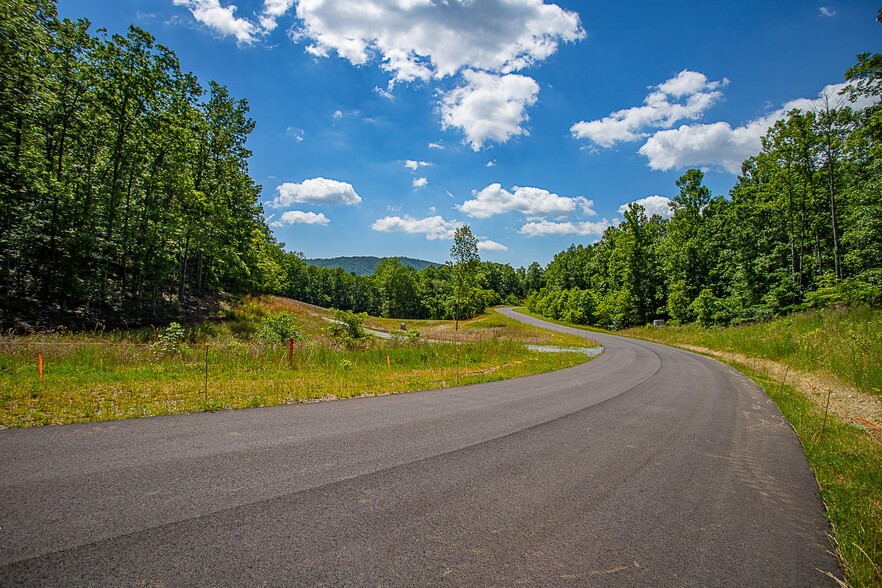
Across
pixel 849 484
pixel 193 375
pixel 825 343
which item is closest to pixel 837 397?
pixel 825 343

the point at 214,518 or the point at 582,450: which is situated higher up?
the point at 214,518

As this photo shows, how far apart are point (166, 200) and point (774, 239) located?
49770mm

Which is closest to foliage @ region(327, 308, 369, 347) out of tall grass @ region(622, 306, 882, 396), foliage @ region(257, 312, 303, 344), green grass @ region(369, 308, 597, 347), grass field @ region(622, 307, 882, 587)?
foliage @ region(257, 312, 303, 344)

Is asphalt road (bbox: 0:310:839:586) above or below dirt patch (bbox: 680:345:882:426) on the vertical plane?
above

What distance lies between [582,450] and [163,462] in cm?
592

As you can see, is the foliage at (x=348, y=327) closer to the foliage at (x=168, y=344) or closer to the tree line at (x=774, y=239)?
the foliage at (x=168, y=344)

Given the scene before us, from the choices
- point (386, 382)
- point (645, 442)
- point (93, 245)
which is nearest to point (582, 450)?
point (645, 442)

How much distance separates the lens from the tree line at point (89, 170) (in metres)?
16.0

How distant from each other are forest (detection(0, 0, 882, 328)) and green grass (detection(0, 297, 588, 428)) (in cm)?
663

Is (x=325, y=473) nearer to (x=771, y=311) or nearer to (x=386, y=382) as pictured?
(x=386, y=382)

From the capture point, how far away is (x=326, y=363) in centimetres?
1343

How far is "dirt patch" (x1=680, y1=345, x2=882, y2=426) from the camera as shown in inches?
394

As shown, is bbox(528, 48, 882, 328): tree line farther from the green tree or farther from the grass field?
the green tree

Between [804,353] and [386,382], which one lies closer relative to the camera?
[386,382]
